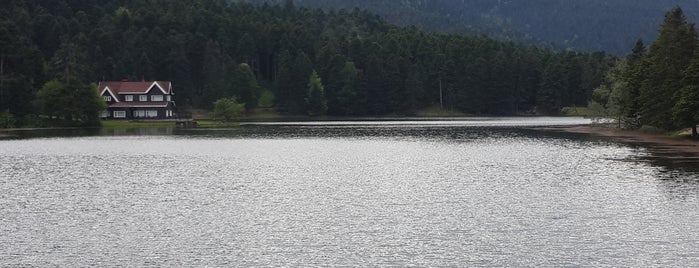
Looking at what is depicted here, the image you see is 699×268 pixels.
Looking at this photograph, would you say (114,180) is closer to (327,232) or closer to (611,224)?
(327,232)

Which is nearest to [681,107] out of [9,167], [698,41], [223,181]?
[698,41]

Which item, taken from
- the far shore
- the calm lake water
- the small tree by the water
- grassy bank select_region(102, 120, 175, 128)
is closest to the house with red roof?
grassy bank select_region(102, 120, 175, 128)

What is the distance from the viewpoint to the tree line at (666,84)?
8950cm

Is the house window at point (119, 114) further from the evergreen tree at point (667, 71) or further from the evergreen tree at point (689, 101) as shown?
the evergreen tree at point (689, 101)

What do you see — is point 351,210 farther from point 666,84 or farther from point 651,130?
point 651,130

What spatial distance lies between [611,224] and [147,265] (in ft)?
67.5

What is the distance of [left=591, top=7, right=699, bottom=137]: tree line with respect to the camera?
89.5 metres

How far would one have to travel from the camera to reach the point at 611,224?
34938mm

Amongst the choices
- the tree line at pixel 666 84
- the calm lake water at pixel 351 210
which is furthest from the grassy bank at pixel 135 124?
the tree line at pixel 666 84

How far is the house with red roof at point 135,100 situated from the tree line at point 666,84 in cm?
10932

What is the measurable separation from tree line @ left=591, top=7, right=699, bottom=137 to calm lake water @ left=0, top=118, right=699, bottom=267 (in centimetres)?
2070

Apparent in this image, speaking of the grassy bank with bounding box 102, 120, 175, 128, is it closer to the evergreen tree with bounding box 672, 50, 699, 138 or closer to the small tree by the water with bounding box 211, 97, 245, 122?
the small tree by the water with bounding box 211, 97, 245, 122

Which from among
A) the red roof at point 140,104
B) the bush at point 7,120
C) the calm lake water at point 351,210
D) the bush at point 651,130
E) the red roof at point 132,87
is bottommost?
the calm lake water at point 351,210

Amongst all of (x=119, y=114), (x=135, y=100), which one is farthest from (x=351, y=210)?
(x=119, y=114)
